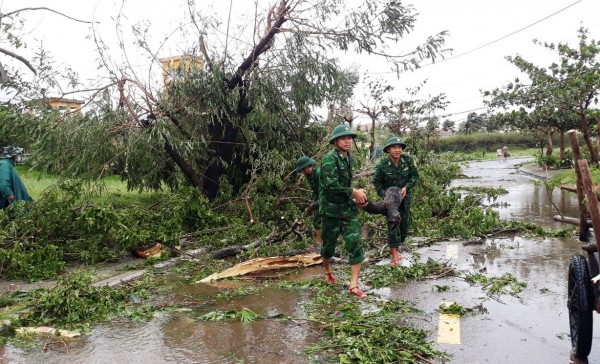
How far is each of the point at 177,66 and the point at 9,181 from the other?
432cm

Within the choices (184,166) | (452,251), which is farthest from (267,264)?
(184,166)

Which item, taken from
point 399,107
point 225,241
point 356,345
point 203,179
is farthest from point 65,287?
point 399,107

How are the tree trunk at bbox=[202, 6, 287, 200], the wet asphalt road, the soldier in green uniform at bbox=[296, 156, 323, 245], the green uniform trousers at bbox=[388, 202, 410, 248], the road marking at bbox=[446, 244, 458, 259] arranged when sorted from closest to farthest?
the wet asphalt road < the green uniform trousers at bbox=[388, 202, 410, 248] < the road marking at bbox=[446, 244, 458, 259] < the soldier in green uniform at bbox=[296, 156, 323, 245] < the tree trunk at bbox=[202, 6, 287, 200]

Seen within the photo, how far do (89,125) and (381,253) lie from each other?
618 centimetres

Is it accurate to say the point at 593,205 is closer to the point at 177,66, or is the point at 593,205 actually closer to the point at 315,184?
the point at 315,184

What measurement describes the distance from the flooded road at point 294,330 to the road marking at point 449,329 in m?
0.02

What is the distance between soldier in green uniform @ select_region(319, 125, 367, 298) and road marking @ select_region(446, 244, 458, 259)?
243cm

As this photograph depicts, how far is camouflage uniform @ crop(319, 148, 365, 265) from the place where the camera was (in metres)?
5.75

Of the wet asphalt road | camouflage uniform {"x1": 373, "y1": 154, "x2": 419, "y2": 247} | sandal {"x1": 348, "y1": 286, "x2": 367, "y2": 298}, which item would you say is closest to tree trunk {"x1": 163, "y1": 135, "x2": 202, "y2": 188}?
camouflage uniform {"x1": 373, "y1": 154, "x2": 419, "y2": 247}

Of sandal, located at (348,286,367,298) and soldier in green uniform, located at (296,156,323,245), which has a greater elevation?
soldier in green uniform, located at (296,156,323,245)

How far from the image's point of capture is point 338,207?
19.4ft

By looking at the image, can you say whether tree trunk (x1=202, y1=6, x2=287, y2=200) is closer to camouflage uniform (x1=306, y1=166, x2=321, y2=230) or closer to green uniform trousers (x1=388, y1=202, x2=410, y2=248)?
camouflage uniform (x1=306, y1=166, x2=321, y2=230)

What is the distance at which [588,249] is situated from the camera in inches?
144

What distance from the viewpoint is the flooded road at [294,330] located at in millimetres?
4027
